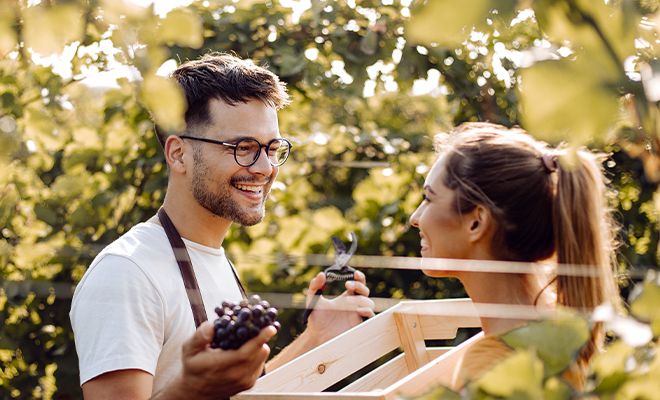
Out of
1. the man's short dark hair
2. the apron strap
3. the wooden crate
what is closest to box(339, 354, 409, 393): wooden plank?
the wooden crate

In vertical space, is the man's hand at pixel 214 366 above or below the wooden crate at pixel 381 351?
above

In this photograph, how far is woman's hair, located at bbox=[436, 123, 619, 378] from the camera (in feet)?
4.47

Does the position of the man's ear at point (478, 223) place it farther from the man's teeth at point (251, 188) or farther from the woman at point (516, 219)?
the man's teeth at point (251, 188)

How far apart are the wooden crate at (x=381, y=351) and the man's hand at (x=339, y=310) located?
11 cm

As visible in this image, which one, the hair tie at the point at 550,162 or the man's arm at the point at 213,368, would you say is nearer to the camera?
the man's arm at the point at 213,368

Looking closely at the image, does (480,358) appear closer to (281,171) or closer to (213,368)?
(213,368)

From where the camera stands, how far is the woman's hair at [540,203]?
1.36 metres

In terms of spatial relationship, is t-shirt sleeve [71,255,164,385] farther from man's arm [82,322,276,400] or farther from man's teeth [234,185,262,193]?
man's teeth [234,185,262,193]

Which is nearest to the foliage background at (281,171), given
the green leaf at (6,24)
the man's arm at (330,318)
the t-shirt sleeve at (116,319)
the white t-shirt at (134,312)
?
the man's arm at (330,318)

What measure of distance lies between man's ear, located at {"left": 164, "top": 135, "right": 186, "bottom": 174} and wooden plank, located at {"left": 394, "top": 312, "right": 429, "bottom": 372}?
1.01 m

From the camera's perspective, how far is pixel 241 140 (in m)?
1.80

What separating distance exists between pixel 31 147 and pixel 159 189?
644 mm

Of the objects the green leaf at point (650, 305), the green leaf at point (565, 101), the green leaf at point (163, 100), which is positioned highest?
the green leaf at point (163, 100)

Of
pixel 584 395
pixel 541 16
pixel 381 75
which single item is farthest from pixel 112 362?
pixel 381 75
